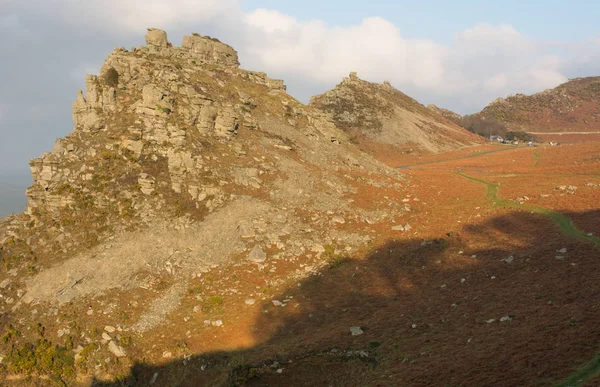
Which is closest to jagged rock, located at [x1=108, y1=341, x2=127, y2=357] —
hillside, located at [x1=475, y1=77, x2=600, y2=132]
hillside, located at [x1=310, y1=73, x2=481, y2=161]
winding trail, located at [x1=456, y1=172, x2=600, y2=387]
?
winding trail, located at [x1=456, y1=172, x2=600, y2=387]

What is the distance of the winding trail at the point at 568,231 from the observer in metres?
12.8

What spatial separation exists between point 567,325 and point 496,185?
142 ft

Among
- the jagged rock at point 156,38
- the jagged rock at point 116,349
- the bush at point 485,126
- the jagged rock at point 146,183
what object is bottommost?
the jagged rock at point 116,349

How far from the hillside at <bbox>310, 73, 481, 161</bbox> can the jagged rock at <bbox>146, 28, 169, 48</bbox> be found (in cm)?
7735


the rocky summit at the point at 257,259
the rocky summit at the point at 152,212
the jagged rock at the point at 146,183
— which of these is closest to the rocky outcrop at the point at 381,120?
the rocky summit at the point at 257,259

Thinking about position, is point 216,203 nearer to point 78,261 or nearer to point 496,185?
point 78,261

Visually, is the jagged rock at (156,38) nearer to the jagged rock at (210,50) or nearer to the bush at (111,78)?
the jagged rock at (210,50)

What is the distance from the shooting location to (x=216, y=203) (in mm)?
38781

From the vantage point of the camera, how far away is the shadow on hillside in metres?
15.7

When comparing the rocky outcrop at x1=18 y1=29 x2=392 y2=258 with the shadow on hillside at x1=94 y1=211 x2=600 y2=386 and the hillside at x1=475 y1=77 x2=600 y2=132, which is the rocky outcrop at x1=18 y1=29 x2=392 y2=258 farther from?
the hillside at x1=475 y1=77 x2=600 y2=132

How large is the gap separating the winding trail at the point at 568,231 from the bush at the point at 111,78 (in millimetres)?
48211

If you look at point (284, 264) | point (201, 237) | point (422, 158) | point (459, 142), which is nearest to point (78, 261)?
point (201, 237)

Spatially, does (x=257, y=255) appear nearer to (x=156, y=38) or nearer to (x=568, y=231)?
(x=568, y=231)

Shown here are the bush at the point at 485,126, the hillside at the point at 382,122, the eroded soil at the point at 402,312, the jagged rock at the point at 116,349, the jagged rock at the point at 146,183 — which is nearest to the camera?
the eroded soil at the point at 402,312
